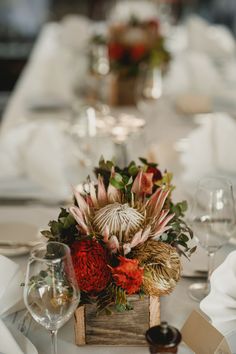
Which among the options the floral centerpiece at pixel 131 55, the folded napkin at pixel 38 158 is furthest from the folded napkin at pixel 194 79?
the folded napkin at pixel 38 158

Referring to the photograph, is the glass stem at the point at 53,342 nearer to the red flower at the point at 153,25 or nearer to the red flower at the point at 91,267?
the red flower at the point at 91,267

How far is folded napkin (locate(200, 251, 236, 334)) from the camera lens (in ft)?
4.05

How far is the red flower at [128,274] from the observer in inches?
43.9

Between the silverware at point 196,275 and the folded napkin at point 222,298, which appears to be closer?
the folded napkin at point 222,298

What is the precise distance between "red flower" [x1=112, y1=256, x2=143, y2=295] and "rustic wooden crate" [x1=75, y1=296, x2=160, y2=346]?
3.0 inches

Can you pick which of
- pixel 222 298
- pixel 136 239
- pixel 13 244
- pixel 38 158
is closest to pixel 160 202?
pixel 136 239

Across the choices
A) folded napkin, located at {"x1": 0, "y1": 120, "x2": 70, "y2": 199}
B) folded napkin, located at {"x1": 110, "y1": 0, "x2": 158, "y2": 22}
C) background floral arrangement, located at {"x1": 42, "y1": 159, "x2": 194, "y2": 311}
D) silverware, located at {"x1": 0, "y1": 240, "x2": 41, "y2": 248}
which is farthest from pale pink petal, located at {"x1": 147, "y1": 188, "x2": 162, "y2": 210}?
folded napkin, located at {"x1": 110, "y1": 0, "x2": 158, "y2": 22}

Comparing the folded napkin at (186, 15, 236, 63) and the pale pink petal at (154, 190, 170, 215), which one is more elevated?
the folded napkin at (186, 15, 236, 63)

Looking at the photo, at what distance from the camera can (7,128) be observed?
255 centimetres

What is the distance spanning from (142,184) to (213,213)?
0.18 metres

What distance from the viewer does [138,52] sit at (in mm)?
2754

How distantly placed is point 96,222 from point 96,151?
2.71 ft

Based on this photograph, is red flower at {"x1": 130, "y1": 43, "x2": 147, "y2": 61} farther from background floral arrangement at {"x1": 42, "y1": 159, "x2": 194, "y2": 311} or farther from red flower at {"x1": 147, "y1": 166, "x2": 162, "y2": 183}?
background floral arrangement at {"x1": 42, "y1": 159, "x2": 194, "y2": 311}

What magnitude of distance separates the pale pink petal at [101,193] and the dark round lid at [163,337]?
1.13ft
